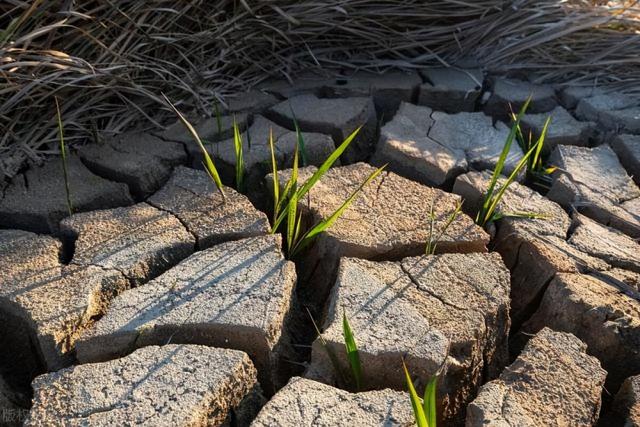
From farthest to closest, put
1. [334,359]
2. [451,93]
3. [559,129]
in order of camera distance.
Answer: [451,93], [559,129], [334,359]

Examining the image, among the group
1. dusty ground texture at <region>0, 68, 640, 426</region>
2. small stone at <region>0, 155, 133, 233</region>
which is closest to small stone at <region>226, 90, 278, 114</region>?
dusty ground texture at <region>0, 68, 640, 426</region>

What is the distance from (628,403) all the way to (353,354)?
22.8 inches

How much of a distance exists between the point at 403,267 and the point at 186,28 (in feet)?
3.60

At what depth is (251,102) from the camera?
244 cm

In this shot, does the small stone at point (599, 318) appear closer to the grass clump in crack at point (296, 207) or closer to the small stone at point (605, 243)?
the small stone at point (605, 243)

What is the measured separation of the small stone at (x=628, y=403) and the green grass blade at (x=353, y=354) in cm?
54

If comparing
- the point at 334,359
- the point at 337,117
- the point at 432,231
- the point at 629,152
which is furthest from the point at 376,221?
the point at 629,152

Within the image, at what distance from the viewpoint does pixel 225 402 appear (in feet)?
4.68

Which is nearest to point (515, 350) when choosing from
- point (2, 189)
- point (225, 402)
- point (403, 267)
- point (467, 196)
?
point (403, 267)

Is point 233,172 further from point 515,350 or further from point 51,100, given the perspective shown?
point 515,350

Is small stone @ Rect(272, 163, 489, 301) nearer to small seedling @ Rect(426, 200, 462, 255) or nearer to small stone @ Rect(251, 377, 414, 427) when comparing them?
small seedling @ Rect(426, 200, 462, 255)

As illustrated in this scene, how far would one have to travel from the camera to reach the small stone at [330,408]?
137 cm

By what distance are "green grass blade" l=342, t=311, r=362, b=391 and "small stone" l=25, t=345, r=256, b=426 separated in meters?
0.19

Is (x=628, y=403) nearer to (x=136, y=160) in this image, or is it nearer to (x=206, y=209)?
(x=206, y=209)
